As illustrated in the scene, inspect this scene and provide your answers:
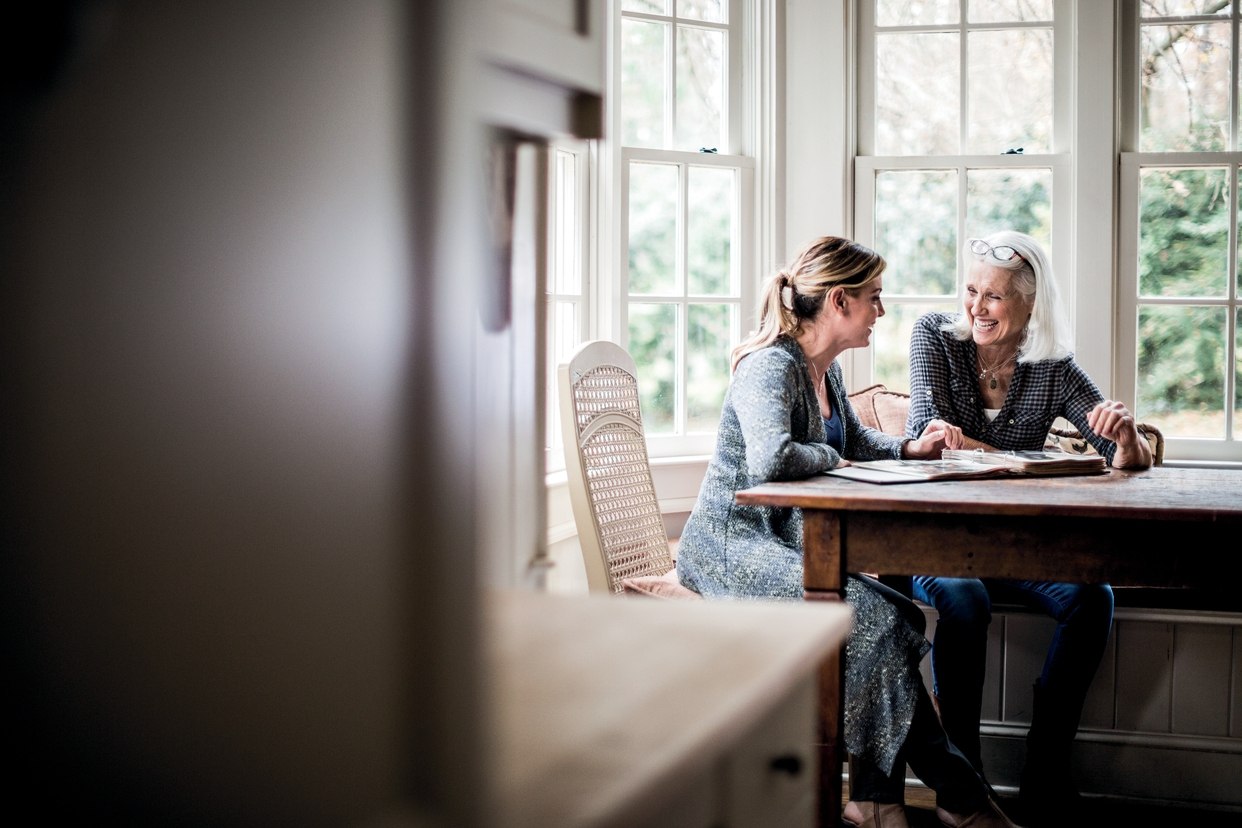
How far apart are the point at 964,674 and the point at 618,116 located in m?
1.77

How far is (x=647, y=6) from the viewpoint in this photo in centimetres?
311

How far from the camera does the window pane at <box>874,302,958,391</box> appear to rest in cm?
331

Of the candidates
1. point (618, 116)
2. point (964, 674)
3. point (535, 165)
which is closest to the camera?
point (535, 165)

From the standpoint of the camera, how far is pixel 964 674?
230cm

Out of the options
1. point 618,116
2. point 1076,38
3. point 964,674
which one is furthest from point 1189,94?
point 964,674

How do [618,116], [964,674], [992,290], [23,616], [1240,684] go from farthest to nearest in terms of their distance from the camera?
[618,116] → [992,290] → [1240,684] → [964,674] → [23,616]

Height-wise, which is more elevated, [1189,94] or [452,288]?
[1189,94]

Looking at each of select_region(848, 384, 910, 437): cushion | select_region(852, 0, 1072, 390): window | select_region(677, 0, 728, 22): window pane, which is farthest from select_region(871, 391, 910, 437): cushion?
select_region(677, 0, 728, 22): window pane

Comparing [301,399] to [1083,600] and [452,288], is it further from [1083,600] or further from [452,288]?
[1083,600]

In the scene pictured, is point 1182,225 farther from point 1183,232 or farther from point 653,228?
point 653,228

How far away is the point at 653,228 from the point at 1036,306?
1.10m

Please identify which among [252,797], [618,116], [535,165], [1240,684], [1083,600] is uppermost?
[618,116]

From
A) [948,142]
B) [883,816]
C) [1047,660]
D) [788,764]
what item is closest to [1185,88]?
[948,142]

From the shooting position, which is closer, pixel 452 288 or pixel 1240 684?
pixel 452 288
